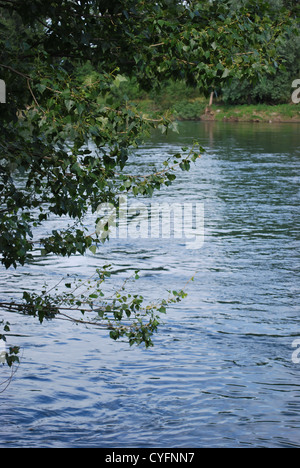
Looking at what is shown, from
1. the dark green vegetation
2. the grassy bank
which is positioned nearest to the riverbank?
the grassy bank

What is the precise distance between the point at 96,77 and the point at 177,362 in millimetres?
4743

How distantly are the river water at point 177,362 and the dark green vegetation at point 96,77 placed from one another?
50cm

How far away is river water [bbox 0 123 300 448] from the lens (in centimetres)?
757

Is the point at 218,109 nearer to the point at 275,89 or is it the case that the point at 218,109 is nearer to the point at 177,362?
the point at 275,89

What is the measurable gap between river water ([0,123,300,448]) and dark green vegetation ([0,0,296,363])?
1.64 ft

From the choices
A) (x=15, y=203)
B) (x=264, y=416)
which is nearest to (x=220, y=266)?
(x=264, y=416)

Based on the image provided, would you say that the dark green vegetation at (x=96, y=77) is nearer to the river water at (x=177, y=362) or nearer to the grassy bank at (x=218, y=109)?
the river water at (x=177, y=362)

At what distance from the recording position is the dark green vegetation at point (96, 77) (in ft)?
18.6

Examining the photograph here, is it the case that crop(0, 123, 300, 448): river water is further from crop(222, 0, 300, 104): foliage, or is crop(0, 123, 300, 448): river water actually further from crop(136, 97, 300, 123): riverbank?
crop(222, 0, 300, 104): foliage

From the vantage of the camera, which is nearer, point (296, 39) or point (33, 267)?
point (33, 267)

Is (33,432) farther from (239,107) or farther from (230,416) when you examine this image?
(239,107)

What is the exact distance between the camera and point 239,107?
73312mm

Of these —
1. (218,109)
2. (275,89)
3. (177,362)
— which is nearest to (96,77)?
Answer: (177,362)
